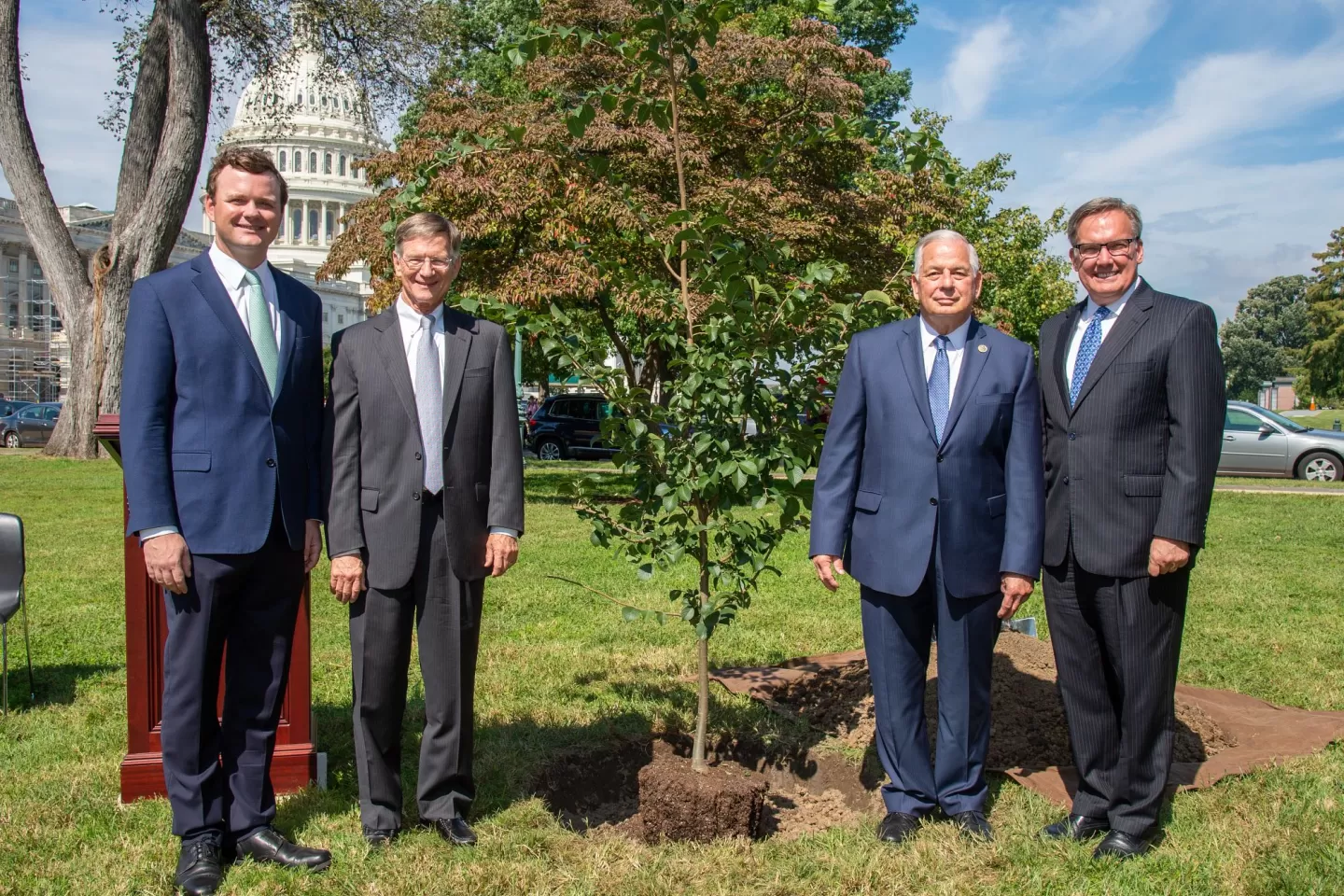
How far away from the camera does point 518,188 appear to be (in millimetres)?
11555

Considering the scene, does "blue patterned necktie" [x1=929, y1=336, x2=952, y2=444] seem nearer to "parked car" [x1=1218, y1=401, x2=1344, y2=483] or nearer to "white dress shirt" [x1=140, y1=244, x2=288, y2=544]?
"white dress shirt" [x1=140, y1=244, x2=288, y2=544]

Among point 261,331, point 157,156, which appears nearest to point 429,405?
point 261,331

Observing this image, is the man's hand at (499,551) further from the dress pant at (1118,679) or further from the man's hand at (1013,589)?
the dress pant at (1118,679)

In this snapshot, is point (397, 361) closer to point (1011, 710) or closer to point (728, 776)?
point (728, 776)

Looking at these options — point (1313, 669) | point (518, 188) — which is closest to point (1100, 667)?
point (1313, 669)

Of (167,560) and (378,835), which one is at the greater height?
(167,560)

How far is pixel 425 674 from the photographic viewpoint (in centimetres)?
382

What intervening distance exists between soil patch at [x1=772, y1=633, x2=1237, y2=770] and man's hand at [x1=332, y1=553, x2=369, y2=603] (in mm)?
2266

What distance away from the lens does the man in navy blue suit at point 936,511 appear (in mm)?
3686

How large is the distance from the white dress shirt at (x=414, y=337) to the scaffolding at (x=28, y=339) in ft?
226

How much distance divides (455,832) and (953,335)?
95.0 inches

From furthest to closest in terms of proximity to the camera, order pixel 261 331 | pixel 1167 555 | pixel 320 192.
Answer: pixel 320 192, pixel 261 331, pixel 1167 555

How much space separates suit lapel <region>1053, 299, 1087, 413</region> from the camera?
3756mm

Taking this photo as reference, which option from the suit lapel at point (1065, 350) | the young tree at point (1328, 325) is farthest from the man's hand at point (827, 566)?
the young tree at point (1328, 325)
